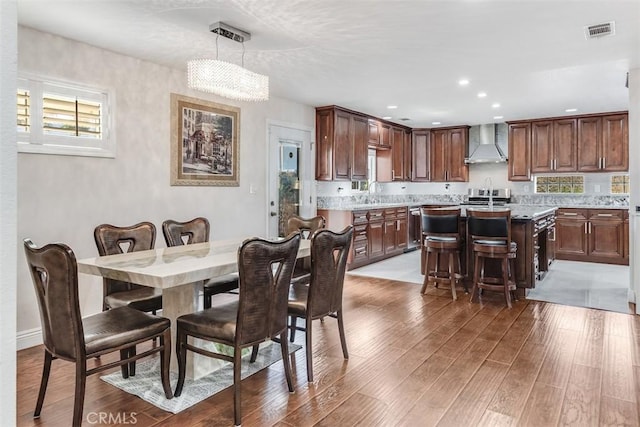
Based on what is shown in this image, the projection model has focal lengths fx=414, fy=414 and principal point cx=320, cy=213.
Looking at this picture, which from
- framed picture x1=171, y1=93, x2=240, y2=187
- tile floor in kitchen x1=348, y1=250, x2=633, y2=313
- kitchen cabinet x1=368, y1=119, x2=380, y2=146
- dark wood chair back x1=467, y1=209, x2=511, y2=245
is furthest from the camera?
kitchen cabinet x1=368, y1=119, x2=380, y2=146

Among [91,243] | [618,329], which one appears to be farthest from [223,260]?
[618,329]

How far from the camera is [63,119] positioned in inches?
139

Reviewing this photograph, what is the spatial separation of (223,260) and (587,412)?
7.29ft

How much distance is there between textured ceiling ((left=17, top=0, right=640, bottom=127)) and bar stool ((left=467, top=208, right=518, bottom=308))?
5.09ft

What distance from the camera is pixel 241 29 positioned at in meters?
3.27

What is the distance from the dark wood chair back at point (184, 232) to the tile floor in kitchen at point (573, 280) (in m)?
2.72

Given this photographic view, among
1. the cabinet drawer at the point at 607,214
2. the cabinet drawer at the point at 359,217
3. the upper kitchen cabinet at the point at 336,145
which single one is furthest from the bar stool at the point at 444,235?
the cabinet drawer at the point at 607,214

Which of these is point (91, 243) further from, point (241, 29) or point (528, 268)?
point (528, 268)

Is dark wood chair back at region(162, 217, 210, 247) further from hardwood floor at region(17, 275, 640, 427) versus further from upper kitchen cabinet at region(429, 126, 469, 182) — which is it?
upper kitchen cabinet at region(429, 126, 469, 182)

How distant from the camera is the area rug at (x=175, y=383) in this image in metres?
2.36

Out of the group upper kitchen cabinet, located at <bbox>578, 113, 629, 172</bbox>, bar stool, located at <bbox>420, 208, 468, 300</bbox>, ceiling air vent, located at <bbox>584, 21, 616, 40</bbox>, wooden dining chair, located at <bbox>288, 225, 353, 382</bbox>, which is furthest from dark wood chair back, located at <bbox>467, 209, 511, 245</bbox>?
upper kitchen cabinet, located at <bbox>578, 113, 629, 172</bbox>

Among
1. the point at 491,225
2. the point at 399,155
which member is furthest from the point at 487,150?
the point at 491,225

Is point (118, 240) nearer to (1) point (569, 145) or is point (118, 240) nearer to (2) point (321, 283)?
(2) point (321, 283)

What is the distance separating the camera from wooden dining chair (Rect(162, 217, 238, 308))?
326 cm
